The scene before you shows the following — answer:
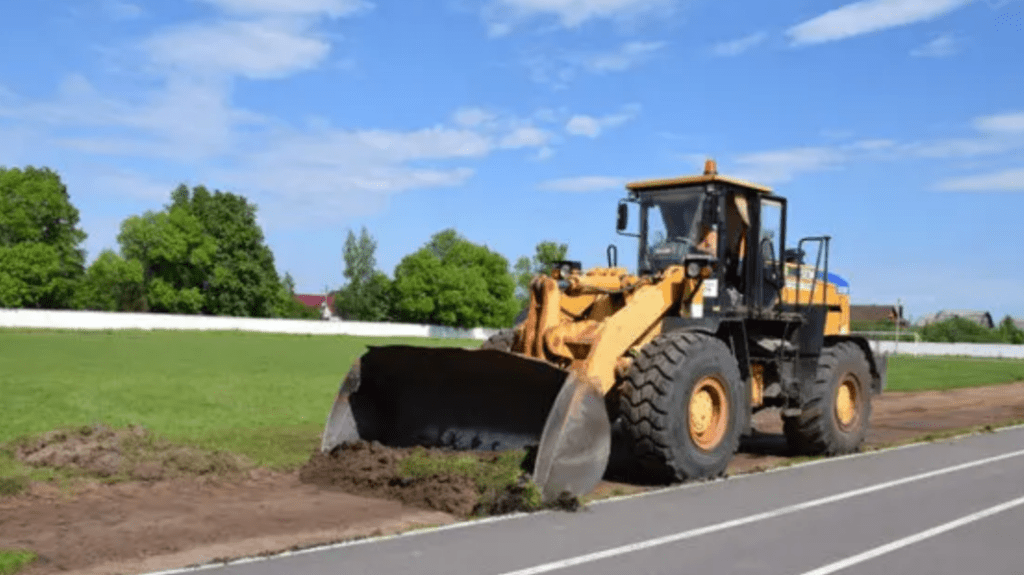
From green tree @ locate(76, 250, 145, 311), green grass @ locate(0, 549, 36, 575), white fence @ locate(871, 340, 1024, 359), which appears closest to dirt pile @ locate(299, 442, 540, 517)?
green grass @ locate(0, 549, 36, 575)

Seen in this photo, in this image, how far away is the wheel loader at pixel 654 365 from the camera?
31.2 ft

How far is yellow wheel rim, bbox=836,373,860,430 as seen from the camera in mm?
13188

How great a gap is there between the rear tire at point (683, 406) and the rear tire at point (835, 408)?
2.32 metres

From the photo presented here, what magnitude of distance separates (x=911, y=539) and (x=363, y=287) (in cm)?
10609

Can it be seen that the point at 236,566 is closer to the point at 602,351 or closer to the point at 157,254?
the point at 602,351

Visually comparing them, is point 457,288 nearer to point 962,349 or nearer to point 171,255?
point 171,255

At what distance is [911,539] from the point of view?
7.91 m

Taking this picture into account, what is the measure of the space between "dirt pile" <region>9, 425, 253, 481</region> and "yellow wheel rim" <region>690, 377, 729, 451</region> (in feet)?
15.2

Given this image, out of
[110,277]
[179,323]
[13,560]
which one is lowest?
[13,560]

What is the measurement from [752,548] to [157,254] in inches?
3115

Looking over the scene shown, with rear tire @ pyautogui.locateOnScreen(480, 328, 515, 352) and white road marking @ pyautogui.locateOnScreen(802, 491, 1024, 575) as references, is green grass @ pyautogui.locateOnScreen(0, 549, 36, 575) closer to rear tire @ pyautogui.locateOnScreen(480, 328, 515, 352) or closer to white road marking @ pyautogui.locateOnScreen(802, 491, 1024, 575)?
white road marking @ pyautogui.locateOnScreen(802, 491, 1024, 575)

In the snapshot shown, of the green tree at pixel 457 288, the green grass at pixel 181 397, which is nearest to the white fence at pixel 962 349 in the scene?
the green tree at pixel 457 288

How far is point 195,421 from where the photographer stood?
14.6m

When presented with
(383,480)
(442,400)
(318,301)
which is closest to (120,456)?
(383,480)
